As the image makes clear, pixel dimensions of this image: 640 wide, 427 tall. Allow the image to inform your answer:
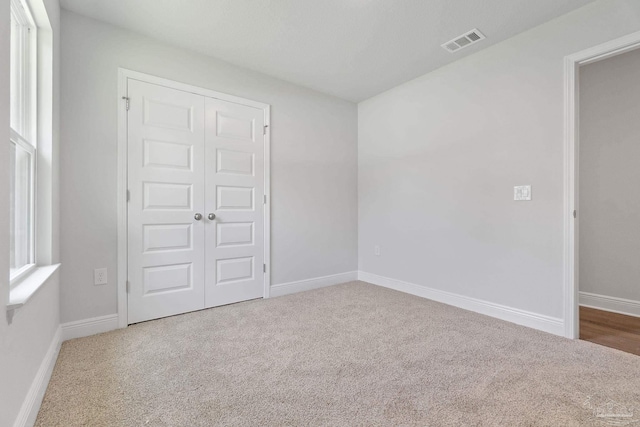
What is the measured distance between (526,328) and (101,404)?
2.91 m

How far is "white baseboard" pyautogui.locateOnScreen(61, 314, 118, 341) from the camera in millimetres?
2113

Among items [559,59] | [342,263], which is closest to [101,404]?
[342,263]

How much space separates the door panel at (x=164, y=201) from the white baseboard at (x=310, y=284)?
0.83m

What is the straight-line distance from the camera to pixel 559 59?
220 cm

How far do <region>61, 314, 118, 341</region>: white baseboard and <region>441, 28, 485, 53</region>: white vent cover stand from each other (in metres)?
3.66

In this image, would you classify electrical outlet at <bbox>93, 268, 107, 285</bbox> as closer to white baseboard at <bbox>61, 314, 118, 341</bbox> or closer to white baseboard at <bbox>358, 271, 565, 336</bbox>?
white baseboard at <bbox>61, 314, 118, 341</bbox>

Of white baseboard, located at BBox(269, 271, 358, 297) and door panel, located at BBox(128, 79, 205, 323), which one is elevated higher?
door panel, located at BBox(128, 79, 205, 323)

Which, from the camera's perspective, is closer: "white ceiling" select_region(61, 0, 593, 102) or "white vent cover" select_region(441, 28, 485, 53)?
"white ceiling" select_region(61, 0, 593, 102)

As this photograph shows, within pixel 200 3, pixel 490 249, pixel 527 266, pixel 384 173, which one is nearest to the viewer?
pixel 200 3

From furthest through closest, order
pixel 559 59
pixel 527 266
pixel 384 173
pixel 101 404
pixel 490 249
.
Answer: pixel 384 173 < pixel 490 249 < pixel 527 266 < pixel 559 59 < pixel 101 404

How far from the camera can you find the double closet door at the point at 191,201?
7.97 ft

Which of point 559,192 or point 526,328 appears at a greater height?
point 559,192

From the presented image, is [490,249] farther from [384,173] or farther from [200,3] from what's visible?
[200,3]

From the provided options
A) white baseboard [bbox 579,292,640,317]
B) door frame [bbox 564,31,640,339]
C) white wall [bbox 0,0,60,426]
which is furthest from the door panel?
white baseboard [bbox 579,292,640,317]
